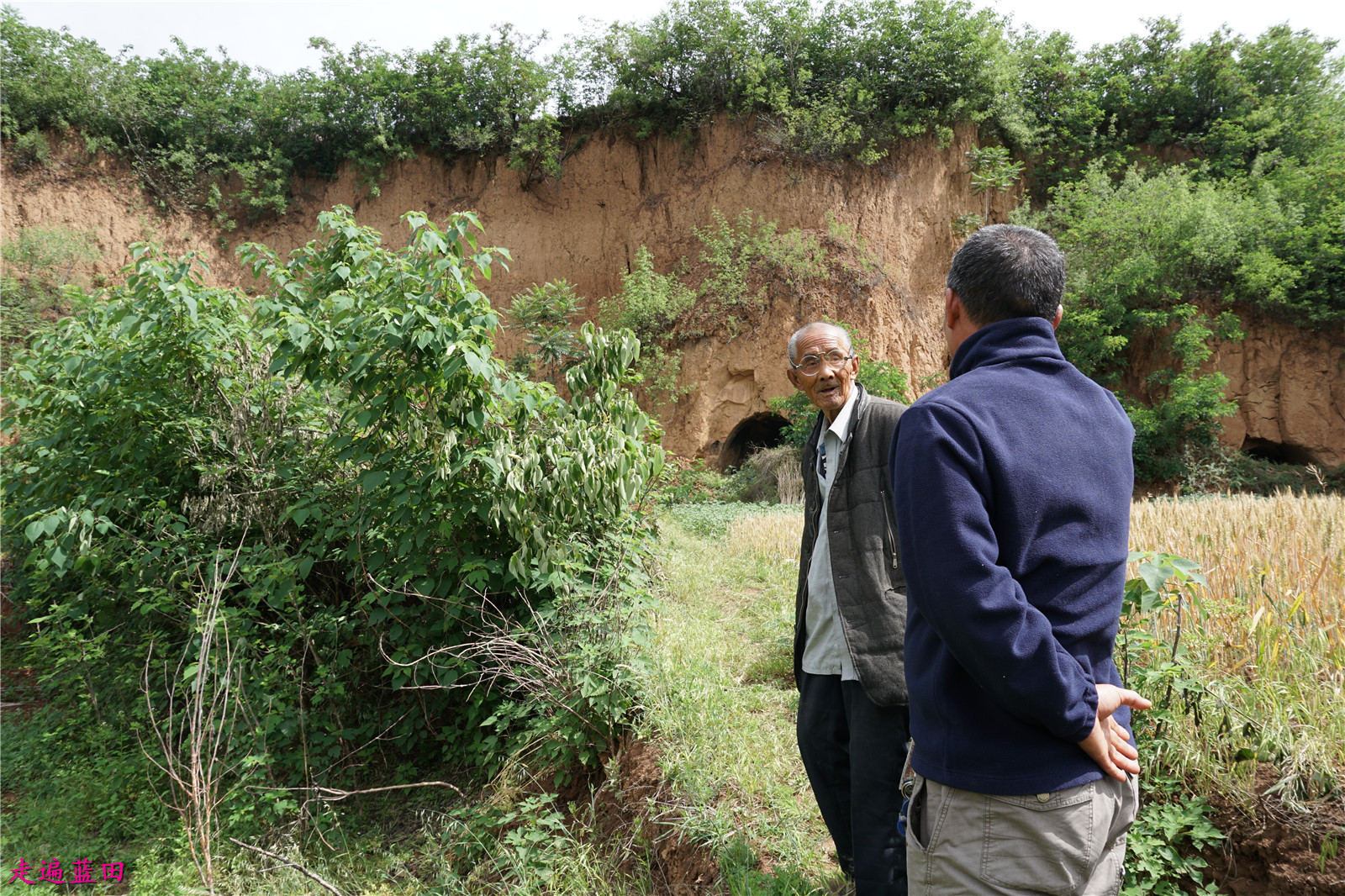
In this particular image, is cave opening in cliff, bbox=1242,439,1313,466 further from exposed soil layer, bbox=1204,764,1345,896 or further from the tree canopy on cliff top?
exposed soil layer, bbox=1204,764,1345,896

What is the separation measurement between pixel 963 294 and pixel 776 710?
2951mm

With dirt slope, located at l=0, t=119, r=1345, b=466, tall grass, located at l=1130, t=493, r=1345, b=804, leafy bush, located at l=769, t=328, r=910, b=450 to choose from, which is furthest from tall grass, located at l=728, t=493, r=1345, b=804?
dirt slope, located at l=0, t=119, r=1345, b=466

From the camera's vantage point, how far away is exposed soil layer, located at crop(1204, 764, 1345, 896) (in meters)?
2.08

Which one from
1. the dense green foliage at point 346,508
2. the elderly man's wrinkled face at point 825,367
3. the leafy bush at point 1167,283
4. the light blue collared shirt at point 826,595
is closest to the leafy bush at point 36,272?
the dense green foliage at point 346,508

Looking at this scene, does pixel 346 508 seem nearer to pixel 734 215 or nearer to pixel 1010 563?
pixel 1010 563

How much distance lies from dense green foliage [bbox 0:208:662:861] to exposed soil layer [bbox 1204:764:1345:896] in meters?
2.53

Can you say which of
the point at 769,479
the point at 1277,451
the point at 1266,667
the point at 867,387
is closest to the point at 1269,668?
the point at 1266,667

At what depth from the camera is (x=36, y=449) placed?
4.98 meters

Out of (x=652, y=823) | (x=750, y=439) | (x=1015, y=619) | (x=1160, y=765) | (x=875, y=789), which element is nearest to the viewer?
(x=1015, y=619)

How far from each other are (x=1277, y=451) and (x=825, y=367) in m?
22.7

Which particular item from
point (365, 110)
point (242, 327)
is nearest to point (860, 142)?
point (365, 110)

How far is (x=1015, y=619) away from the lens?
1.15 meters

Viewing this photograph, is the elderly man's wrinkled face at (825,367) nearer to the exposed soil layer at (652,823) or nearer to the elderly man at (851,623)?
the elderly man at (851,623)

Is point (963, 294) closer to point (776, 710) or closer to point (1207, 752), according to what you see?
point (1207, 752)
